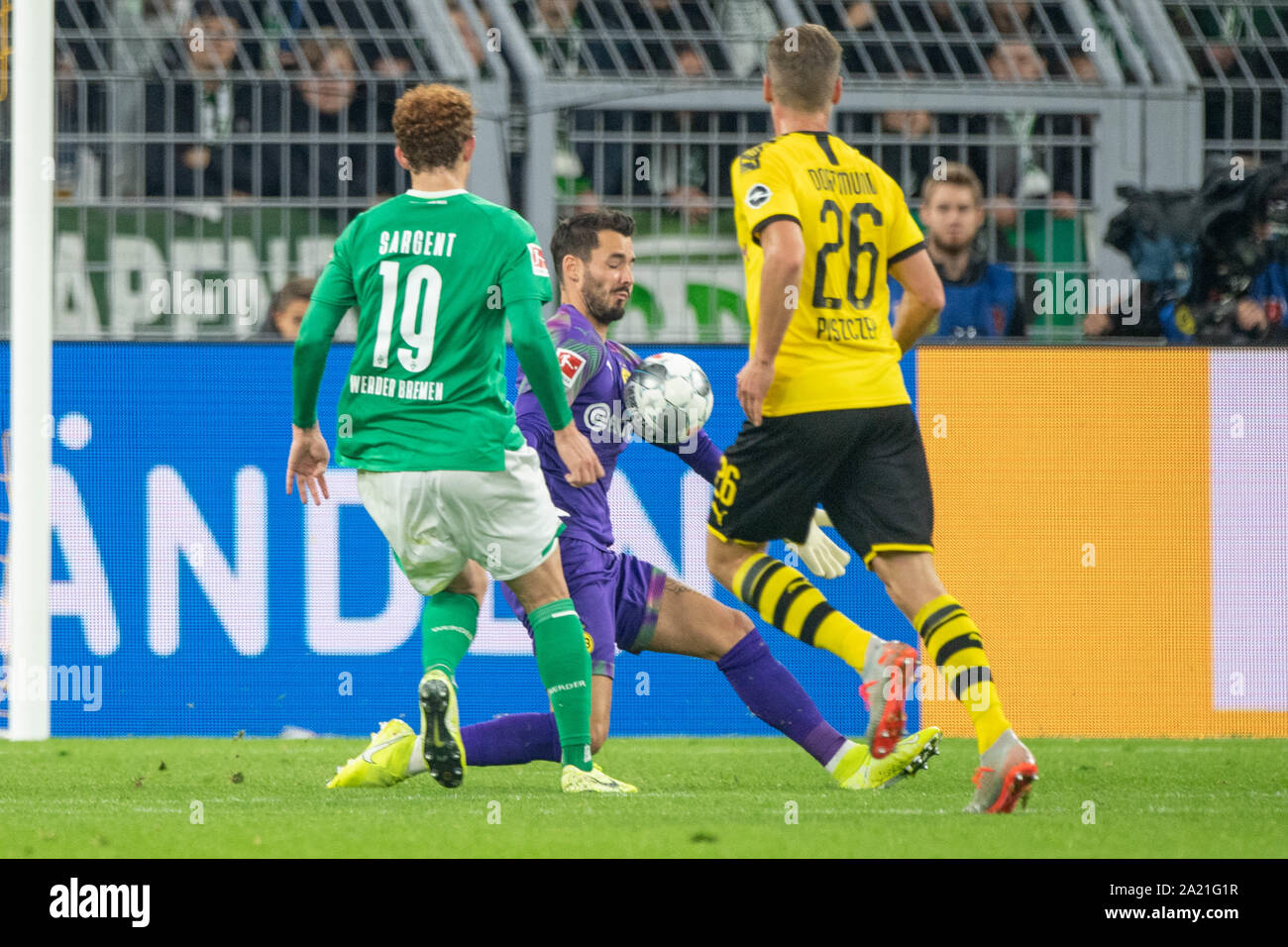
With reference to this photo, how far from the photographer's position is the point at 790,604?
208 inches

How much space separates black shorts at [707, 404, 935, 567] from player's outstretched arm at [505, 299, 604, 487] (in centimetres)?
38

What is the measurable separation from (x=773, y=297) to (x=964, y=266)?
122 inches

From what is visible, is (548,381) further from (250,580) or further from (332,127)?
(332,127)

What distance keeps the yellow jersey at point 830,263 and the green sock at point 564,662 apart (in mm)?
761

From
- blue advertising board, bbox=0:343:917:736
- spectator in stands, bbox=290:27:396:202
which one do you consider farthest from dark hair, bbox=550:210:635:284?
spectator in stands, bbox=290:27:396:202

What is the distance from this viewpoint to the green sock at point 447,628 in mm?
5203

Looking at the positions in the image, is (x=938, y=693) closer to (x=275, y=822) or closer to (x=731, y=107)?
(x=731, y=107)

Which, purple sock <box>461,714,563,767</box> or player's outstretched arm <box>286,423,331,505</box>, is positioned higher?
player's outstretched arm <box>286,423,331,505</box>

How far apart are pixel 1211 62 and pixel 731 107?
5.98 ft

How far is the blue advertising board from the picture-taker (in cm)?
746

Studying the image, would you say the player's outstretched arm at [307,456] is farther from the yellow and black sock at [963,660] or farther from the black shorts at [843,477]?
the yellow and black sock at [963,660]

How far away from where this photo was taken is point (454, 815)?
4820 millimetres

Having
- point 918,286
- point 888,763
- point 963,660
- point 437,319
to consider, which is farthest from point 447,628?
point 918,286

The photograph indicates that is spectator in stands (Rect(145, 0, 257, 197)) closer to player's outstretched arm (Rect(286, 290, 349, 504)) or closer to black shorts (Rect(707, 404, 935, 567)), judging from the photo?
player's outstretched arm (Rect(286, 290, 349, 504))
